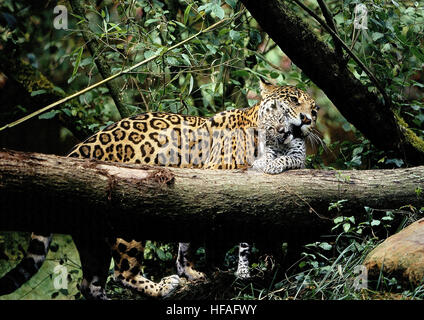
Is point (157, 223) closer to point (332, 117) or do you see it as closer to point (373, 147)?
point (373, 147)

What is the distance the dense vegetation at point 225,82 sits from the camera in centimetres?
555

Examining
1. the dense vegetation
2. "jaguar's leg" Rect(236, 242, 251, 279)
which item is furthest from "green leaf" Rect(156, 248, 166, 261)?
"jaguar's leg" Rect(236, 242, 251, 279)

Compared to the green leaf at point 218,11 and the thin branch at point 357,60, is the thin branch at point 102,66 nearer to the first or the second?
the green leaf at point 218,11

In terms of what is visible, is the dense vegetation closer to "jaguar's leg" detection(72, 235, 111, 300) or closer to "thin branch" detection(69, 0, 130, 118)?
"thin branch" detection(69, 0, 130, 118)

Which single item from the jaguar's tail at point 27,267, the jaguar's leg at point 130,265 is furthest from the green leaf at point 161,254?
the jaguar's tail at point 27,267

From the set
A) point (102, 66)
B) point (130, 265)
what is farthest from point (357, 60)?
point (102, 66)

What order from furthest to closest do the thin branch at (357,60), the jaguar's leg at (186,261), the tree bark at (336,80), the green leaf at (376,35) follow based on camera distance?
the green leaf at (376,35) → the jaguar's leg at (186,261) → the thin branch at (357,60) → the tree bark at (336,80)

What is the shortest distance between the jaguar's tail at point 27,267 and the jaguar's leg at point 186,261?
1891 millimetres

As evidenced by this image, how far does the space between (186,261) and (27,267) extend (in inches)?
82.3

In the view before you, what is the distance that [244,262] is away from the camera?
635 centimetres

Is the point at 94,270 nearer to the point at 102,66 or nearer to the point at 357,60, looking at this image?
the point at 102,66

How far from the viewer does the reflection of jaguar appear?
573 cm

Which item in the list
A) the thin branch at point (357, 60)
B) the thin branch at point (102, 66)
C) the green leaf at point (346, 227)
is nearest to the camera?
the green leaf at point (346, 227)
